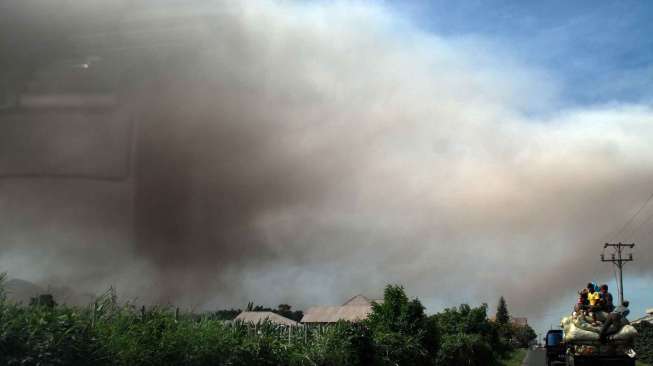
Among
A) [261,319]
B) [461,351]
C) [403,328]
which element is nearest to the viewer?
[261,319]

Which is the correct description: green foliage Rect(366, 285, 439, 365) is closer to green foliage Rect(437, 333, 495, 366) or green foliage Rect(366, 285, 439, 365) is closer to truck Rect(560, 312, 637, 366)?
green foliage Rect(437, 333, 495, 366)

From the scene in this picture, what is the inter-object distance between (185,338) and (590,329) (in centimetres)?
1141

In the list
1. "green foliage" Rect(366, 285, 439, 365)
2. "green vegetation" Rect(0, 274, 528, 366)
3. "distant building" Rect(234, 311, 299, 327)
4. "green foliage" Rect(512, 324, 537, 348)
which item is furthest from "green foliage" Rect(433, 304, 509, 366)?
"green foliage" Rect(512, 324, 537, 348)

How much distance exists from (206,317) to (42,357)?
5.14m

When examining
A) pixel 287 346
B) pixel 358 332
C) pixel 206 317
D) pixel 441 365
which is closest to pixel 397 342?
pixel 358 332

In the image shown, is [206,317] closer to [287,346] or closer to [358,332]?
[287,346]

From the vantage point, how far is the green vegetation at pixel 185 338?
27.7 feet

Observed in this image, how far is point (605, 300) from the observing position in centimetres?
1773

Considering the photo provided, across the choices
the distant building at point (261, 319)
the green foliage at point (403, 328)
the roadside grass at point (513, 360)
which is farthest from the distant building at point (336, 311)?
the green foliage at point (403, 328)

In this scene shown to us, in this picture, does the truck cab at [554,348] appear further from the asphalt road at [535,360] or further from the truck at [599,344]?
the truck at [599,344]

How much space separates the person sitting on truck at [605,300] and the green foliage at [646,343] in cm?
2276

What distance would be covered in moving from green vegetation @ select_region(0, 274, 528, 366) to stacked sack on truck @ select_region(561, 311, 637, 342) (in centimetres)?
536

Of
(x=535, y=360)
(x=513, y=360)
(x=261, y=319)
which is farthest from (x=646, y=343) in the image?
(x=261, y=319)

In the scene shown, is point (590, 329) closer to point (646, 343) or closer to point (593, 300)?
point (593, 300)
